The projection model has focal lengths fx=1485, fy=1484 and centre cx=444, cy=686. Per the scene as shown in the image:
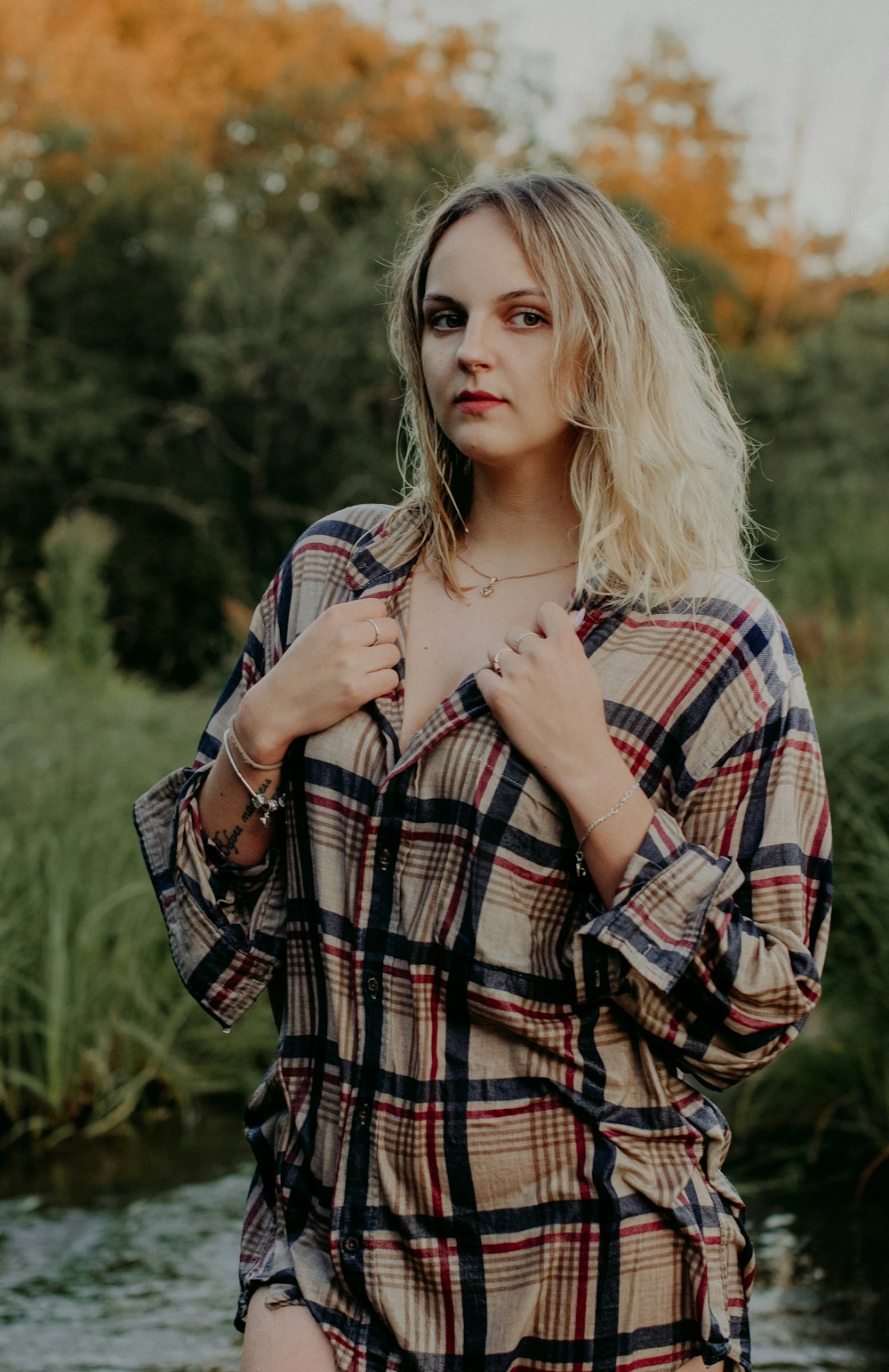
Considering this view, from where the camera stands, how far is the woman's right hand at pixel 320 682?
1698 mm

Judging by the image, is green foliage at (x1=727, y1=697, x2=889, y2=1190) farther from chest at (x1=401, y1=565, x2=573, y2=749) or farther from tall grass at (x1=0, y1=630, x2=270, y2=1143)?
chest at (x1=401, y1=565, x2=573, y2=749)

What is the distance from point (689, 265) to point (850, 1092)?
12.7 meters

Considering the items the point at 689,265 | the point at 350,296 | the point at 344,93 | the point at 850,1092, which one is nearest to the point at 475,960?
the point at 850,1092

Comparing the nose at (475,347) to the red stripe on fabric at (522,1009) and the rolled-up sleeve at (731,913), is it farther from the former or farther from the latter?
the red stripe on fabric at (522,1009)

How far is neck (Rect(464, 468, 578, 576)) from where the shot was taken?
73.9 inches

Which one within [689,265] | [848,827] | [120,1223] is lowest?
[120,1223]

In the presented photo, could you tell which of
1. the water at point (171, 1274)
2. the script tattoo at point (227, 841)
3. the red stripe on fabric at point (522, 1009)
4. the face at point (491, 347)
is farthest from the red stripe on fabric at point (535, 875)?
the water at point (171, 1274)

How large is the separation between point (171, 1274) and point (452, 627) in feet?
6.63

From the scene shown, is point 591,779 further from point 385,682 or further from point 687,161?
point 687,161

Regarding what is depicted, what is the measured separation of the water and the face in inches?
78.6

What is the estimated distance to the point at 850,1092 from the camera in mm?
3920

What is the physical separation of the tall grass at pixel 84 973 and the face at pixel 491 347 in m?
2.65

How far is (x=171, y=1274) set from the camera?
322cm

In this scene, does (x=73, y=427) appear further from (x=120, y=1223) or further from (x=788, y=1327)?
(x=788, y=1327)
